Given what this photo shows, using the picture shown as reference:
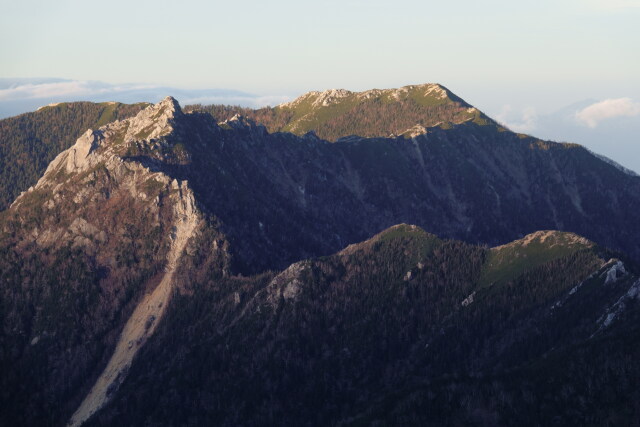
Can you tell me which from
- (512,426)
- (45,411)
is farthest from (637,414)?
(45,411)

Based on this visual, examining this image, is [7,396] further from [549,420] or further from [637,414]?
[637,414]

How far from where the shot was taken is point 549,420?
19600 centimetres

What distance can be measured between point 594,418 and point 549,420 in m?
10.4

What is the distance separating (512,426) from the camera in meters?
197

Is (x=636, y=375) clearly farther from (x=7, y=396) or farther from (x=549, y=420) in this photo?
(x=7, y=396)

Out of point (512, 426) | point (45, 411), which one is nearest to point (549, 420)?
point (512, 426)

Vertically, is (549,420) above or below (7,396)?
below

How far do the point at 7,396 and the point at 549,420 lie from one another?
12386 cm

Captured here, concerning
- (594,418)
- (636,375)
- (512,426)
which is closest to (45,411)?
(512,426)

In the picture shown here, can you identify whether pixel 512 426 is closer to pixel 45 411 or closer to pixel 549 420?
pixel 549 420

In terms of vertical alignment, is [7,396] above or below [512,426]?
above

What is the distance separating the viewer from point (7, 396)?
188125 millimetres

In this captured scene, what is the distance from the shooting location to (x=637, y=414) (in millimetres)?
186750

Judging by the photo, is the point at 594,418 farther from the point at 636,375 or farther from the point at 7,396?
the point at 7,396
